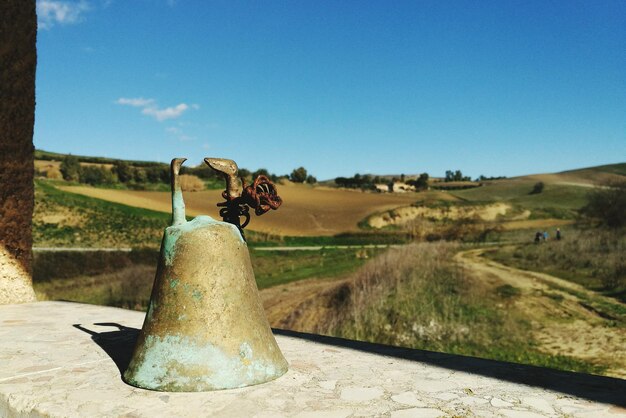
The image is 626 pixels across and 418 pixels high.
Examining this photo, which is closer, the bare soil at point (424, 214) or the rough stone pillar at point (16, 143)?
the rough stone pillar at point (16, 143)

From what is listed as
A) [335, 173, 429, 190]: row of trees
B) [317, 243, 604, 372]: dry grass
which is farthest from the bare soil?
[335, 173, 429, 190]: row of trees

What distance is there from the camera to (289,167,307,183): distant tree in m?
48.5

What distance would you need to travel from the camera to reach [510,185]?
2527 inches

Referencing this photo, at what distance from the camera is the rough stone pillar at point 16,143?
19.4 feet

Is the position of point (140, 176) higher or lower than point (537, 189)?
lower

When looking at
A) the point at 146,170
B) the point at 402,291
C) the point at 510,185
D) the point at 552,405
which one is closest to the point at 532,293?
the point at 402,291

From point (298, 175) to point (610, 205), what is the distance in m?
28.4

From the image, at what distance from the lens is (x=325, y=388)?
286cm

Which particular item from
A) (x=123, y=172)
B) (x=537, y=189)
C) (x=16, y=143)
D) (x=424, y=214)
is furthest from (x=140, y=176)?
(x=537, y=189)

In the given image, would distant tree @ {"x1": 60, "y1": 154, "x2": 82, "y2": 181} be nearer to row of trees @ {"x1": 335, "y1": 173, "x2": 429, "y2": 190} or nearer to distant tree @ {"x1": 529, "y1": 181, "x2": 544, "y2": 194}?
row of trees @ {"x1": 335, "y1": 173, "x2": 429, "y2": 190}

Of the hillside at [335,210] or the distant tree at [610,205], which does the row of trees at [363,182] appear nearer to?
the hillside at [335,210]

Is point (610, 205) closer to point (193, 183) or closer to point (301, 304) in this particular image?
point (301, 304)

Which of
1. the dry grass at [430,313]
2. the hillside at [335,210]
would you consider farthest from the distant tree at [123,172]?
the dry grass at [430,313]

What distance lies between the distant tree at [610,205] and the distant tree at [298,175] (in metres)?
26.2
